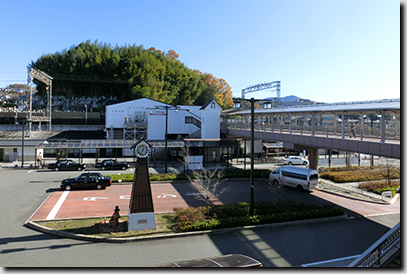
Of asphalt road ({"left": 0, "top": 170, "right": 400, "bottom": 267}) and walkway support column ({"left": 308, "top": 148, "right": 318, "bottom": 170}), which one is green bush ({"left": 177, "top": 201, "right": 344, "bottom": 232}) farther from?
walkway support column ({"left": 308, "top": 148, "right": 318, "bottom": 170})

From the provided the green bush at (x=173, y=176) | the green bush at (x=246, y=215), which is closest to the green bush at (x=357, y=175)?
the green bush at (x=173, y=176)

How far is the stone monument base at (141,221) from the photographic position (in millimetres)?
12922

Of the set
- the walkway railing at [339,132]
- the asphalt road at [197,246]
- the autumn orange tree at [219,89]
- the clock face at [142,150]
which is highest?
the autumn orange tree at [219,89]

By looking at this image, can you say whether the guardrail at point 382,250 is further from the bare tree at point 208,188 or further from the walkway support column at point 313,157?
the walkway support column at point 313,157

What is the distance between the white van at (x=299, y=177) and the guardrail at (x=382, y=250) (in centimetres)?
1418

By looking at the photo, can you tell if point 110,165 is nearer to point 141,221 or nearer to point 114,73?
point 141,221

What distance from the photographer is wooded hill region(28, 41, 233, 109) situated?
213 feet

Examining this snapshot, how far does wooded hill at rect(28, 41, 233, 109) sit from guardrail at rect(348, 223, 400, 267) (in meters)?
56.5

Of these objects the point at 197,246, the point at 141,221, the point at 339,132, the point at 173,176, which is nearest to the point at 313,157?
the point at 339,132

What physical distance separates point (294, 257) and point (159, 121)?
31.9 m

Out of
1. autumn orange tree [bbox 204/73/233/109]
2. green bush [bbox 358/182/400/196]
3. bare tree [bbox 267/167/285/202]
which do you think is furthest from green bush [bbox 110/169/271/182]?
autumn orange tree [bbox 204/73/233/109]

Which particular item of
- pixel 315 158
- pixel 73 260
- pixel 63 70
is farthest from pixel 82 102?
pixel 73 260

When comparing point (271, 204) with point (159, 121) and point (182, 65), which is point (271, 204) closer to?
point (159, 121)

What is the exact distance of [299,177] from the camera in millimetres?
22328
